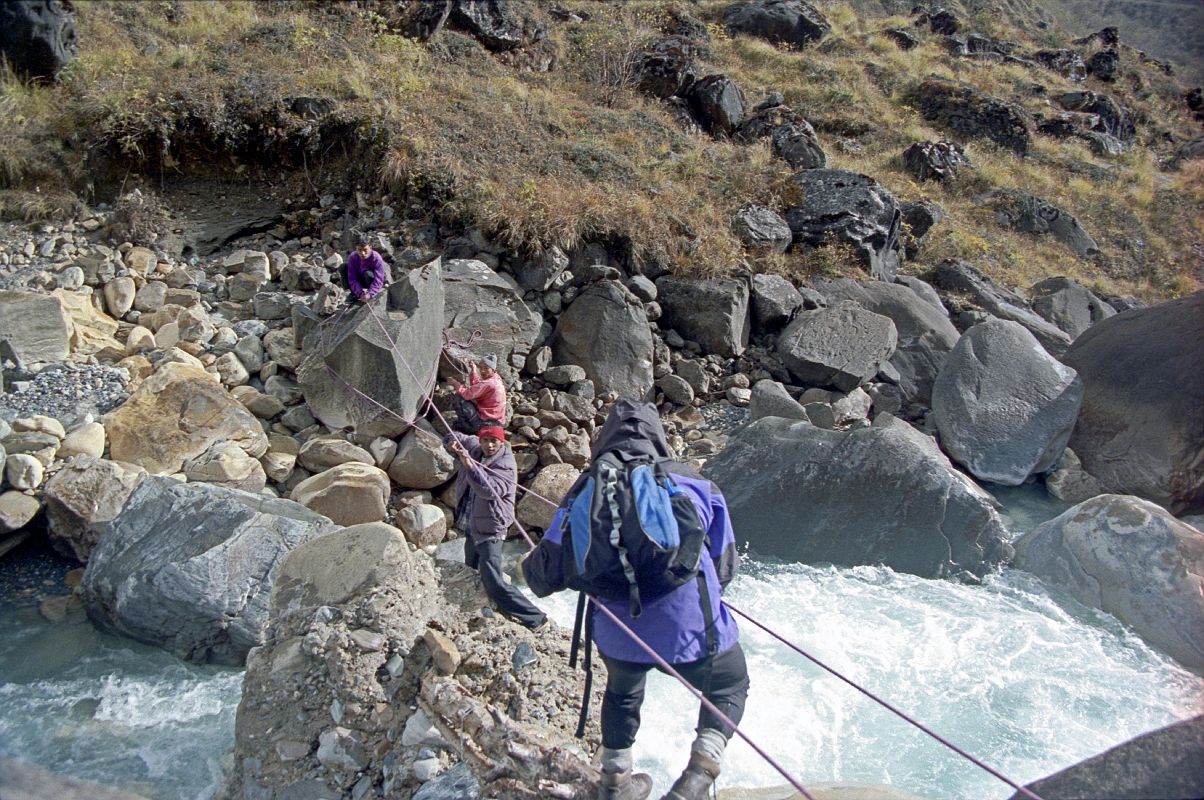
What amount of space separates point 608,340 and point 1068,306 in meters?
7.93

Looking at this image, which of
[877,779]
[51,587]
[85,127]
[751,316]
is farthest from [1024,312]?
[85,127]

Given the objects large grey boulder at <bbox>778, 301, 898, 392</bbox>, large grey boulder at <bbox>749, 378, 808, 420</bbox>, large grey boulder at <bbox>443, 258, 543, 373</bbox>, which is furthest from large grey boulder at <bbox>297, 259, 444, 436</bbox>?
large grey boulder at <bbox>778, 301, 898, 392</bbox>

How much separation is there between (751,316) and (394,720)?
7.17 metres

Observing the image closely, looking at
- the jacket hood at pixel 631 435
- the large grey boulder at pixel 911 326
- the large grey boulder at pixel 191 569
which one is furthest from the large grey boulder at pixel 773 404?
the jacket hood at pixel 631 435

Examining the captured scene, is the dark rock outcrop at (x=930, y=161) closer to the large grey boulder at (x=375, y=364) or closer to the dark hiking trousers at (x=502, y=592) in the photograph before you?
the large grey boulder at (x=375, y=364)

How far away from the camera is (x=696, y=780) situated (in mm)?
2943

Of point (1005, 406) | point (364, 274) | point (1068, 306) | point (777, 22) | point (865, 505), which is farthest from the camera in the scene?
point (777, 22)

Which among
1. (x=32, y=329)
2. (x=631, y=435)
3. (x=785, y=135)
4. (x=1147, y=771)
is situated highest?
(x=631, y=435)

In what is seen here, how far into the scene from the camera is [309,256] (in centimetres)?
882

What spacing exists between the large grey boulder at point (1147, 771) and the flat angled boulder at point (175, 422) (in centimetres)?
581

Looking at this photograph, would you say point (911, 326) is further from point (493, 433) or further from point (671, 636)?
point (671, 636)

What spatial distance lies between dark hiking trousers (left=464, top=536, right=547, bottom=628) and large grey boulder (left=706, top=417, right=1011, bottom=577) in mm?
2526

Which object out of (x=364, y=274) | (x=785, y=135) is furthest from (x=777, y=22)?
(x=364, y=274)

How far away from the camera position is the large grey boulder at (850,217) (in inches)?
432
